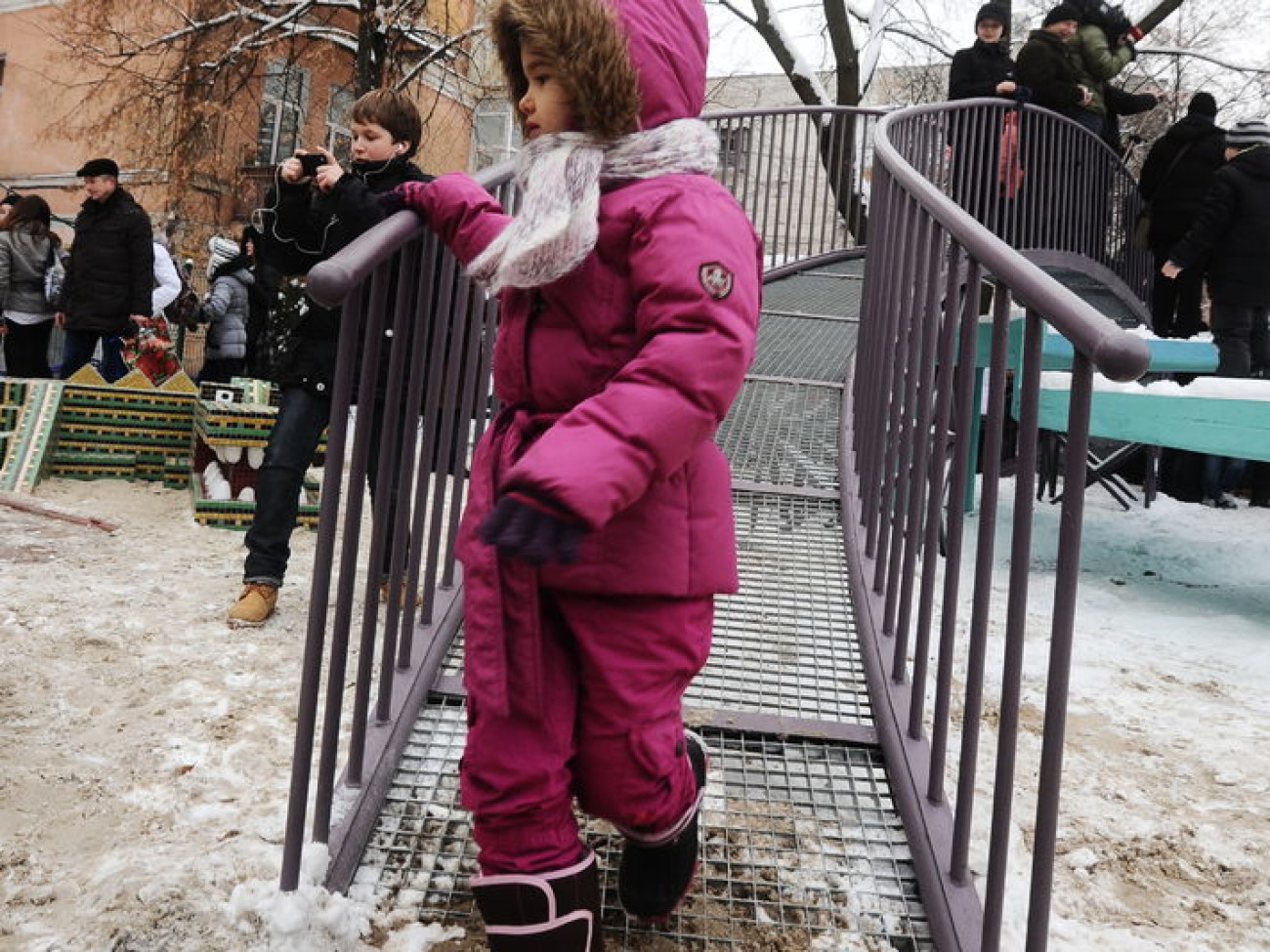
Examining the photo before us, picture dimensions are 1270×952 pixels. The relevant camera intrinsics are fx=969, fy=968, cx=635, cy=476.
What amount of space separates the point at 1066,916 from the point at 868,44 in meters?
12.1

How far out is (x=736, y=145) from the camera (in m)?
6.89

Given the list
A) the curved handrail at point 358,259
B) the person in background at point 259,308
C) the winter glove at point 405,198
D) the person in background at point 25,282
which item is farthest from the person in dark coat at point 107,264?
the curved handrail at point 358,259

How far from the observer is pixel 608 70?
1387mm

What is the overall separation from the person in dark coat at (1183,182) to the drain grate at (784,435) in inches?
153

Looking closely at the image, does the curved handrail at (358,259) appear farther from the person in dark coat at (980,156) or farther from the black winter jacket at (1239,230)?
the person in dark coat at (980,156)

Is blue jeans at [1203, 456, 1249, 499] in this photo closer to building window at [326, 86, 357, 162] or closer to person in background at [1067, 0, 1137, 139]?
person in background at [1067, 0, 1137, 139]

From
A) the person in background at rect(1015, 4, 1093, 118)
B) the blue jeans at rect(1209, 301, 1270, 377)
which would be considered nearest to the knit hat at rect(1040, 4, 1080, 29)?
the person in background at rect(1015, 4, 1093, 118)

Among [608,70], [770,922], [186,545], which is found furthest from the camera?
[186,545]

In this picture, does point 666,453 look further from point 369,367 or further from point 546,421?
point 369,367

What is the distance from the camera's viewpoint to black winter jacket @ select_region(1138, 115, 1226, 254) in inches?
268

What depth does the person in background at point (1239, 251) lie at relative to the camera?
18.0 ft

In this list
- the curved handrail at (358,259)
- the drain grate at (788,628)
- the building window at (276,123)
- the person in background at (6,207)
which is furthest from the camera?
the building window at (276,123)

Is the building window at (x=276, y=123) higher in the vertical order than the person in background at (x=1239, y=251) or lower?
higher

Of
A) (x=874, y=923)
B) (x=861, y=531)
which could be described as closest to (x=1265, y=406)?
(x=861, y=531)
